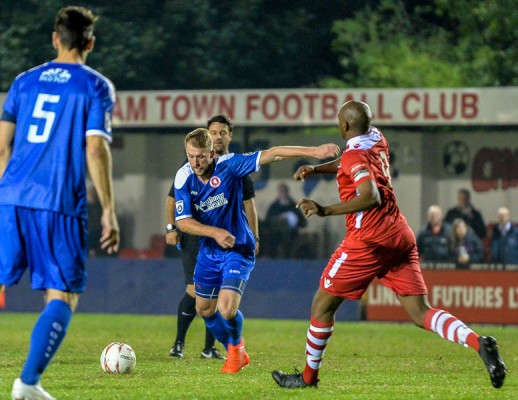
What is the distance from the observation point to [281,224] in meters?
21.0

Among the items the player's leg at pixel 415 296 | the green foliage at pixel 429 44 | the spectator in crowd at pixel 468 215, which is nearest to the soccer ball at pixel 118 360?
the player's leg at pixel 415 296

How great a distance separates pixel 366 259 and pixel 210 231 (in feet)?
5.03

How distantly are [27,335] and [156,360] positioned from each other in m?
3.92

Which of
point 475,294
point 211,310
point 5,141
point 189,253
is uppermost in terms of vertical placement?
point 5,141

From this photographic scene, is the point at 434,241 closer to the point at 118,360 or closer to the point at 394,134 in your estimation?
the point at 394,134

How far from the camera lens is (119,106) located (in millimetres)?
21609

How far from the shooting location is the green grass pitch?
27.4 feet

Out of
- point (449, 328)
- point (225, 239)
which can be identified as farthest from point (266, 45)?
point (449, 328)

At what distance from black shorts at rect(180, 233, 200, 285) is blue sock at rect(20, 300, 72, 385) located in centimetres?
498

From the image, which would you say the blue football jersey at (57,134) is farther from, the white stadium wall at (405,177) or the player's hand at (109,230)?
the white stadium wall at (405,177)

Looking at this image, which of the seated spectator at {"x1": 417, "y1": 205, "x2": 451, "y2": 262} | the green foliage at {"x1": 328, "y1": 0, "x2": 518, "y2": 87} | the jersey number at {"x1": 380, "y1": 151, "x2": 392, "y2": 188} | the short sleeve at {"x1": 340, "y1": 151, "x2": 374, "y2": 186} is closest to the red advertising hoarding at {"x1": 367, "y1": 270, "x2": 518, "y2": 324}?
the seated spectator at {"x1": 417, "y1": 205, "x2": 451, "y2": 262}

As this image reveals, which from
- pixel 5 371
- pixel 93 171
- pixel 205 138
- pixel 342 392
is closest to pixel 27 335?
pixel 5 371

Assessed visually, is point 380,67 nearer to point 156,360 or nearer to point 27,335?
point 27,335

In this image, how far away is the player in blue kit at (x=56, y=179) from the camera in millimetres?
6918
